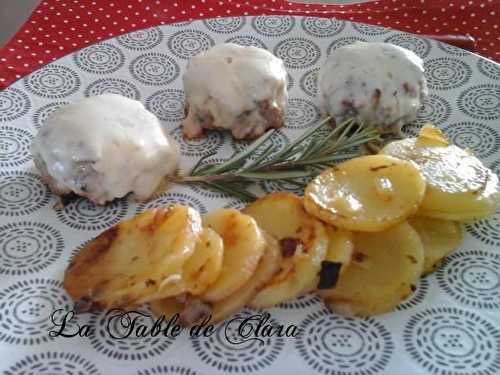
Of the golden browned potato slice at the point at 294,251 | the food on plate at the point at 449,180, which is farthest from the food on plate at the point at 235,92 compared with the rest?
the golden browned potato slice at the point at 294,251

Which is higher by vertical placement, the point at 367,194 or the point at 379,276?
the point at 367,194

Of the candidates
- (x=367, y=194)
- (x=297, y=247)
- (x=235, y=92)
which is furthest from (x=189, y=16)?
(x=297, y=247)

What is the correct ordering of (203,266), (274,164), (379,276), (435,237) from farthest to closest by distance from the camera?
(274,164), (435,237), (379,276), (203,266)

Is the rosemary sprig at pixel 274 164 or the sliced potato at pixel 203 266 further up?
the sliced potato at pixel 203 266

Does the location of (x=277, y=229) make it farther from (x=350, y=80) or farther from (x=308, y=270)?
(x=350, y=80)

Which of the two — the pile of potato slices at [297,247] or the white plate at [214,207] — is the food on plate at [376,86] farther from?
the pile of potato slices at [297,247]

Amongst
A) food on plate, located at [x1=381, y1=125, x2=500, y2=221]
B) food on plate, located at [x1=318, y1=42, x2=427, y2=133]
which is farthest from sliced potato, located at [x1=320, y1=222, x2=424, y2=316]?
food on plate, located at [x1=318, y1=42, x2=427, y2=133]

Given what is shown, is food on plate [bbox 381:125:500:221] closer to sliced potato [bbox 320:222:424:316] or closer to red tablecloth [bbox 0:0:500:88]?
sliced potato [bbox 320:222:424:316]

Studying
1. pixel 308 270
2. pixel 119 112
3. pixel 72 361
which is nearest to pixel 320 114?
pixel 119 112

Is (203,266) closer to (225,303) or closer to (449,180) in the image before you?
(225,303)
